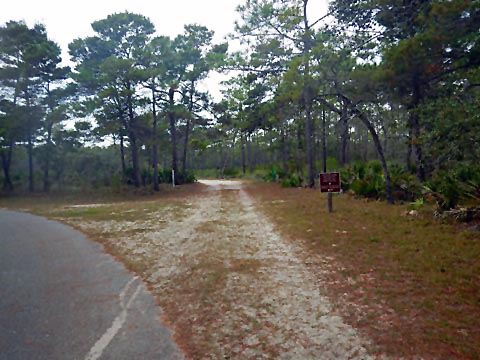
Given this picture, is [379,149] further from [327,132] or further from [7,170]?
[7,170]

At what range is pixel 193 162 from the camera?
7025 centimetres

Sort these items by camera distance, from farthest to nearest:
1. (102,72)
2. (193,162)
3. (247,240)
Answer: (193,162), (102,72), (247,240)

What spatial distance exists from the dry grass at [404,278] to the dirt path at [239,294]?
345mm

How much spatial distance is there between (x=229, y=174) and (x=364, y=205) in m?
37.4

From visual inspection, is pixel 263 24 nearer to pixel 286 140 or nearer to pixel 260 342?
pixel 286 140

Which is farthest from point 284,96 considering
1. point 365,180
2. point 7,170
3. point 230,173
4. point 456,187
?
point 230,173

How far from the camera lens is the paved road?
3928mm

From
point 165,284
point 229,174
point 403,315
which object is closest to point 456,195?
point 403,315

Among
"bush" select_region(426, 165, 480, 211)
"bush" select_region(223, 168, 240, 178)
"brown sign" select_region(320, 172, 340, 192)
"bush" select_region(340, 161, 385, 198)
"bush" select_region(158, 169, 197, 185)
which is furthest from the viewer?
"bush" select_region(223, 168, 240, 178)

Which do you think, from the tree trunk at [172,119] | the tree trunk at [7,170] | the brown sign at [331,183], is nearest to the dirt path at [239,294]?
the brown sign at [331,183]

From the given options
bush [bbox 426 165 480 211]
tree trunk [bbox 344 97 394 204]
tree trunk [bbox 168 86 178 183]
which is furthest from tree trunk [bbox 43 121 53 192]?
bush [bbox 426 165 480 211]

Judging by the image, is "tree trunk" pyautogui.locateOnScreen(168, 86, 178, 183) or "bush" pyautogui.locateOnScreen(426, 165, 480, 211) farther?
"tree trunk" pyautogui.locateOnScreen(168, 86, 178, 183)

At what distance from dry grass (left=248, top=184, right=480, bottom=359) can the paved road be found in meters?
2.17

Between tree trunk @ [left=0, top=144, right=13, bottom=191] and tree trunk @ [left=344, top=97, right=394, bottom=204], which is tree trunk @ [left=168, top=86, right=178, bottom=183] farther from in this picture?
tree trunk @ [left=344, top=97, right=394, bottom=204]
